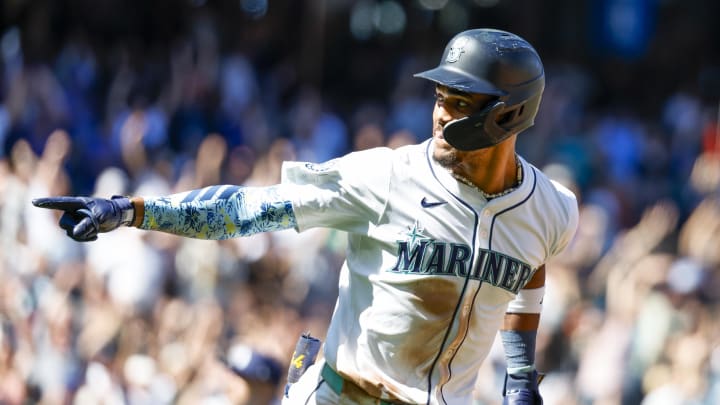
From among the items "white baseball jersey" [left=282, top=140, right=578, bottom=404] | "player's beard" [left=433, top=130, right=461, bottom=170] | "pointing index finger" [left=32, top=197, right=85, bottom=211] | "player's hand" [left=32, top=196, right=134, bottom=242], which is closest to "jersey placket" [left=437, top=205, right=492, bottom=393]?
"white baseball jersey" [left=282, top=140, right=578, bottom=404]

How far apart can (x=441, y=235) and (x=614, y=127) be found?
32.0ft

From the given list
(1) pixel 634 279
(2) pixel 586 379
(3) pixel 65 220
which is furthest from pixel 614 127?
(3) pixel 65 220

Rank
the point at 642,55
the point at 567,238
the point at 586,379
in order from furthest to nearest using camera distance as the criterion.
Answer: the point at 642,55 < the point at 586,379 < the point at 567,238

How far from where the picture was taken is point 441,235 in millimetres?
4285

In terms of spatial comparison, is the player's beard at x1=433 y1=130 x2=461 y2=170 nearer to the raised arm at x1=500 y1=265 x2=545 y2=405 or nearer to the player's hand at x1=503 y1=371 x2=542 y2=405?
the raised arm at x1=500 y1=265 x2=545 y2=405

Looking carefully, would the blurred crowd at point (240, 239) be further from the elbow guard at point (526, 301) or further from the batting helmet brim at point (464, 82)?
the batting helmet brim at point (464, 82)

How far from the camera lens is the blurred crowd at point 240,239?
8.50m

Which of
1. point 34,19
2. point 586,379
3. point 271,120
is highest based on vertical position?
point 34,19

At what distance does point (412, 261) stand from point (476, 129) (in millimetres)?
498

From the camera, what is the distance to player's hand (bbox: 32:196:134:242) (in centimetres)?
392

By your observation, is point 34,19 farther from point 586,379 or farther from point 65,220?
point 65,220

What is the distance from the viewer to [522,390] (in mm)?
4695

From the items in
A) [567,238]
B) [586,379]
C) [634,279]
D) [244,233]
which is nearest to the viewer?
[244,233]

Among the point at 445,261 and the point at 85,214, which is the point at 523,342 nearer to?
the point at 445,261
